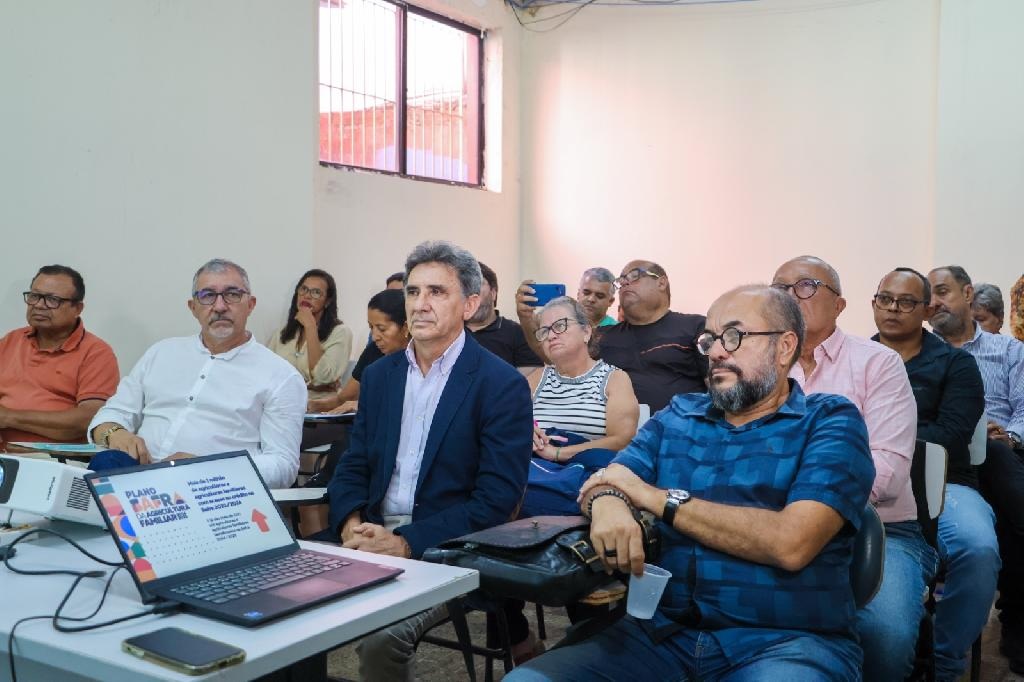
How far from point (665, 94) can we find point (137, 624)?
21.7ft

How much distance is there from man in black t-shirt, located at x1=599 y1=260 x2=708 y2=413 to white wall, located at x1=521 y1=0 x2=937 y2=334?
2601 mm

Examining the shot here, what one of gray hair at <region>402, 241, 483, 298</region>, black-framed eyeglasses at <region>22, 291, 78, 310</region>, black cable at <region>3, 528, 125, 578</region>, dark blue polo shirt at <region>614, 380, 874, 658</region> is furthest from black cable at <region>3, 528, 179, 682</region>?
black-framed eyeglasses at <region>22, 291, 78, 310</region>

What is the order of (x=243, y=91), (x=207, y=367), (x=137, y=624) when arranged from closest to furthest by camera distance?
1. (x=137, y=624)
2. (x=207, y=367)
3. (x=243, y=91)

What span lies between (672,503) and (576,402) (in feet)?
4.79

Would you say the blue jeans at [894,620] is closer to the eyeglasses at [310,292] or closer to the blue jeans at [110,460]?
the blue jeans at [110,460]

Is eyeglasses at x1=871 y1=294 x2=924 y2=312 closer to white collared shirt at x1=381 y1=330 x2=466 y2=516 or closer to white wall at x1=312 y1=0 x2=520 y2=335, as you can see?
white collared shirt at x1=381 y1=330 x2=466 y2=516

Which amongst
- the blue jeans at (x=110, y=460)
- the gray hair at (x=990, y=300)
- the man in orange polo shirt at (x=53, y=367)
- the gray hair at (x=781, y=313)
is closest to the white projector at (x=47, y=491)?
the blue jeans at (x=110, y=460)

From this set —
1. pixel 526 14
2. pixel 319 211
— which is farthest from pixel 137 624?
pixel 526 14

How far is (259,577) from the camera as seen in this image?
1.48 metres

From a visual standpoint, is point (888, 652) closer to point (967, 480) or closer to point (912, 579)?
point (912, 579)

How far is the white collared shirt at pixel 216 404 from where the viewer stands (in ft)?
10.5

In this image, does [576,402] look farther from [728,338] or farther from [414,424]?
[728,338]

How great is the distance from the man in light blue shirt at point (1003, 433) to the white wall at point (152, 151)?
11.9ft

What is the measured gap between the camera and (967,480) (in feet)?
10.9
